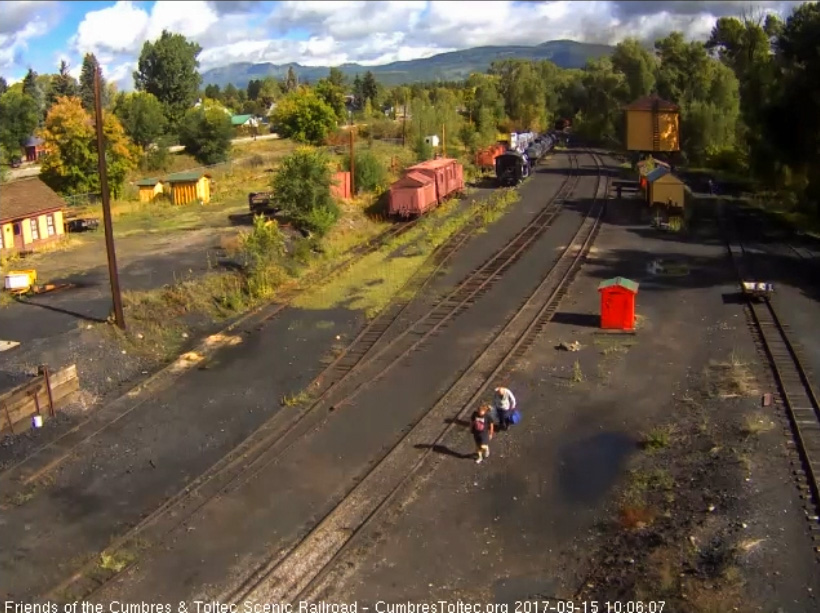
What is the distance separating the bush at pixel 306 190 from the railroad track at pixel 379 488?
11517 mm

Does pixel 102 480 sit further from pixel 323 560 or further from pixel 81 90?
pixel 81 90

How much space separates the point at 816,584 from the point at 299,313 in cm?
1639

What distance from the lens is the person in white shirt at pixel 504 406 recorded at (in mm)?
15273

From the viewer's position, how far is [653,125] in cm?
5794

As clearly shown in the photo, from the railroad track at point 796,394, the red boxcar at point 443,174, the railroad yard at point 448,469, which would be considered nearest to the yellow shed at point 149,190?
the red boxcar at point 443,174

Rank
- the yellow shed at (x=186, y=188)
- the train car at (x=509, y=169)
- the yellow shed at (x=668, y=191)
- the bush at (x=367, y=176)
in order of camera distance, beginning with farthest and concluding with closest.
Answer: the train car at (x=509, y=169) < the yellow shed at (x=186, y=188) < the bush at (x=367, y=176) < the yellow shed at (x=668, y=191)

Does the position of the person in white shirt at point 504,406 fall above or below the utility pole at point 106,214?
below

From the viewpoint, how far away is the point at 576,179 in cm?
5381

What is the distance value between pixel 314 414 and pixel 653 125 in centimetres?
4814

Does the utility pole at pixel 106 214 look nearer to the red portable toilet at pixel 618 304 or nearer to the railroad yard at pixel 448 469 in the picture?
the railroad yard at pixel 448 469

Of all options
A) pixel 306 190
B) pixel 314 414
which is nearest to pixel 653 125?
pixel 306 190

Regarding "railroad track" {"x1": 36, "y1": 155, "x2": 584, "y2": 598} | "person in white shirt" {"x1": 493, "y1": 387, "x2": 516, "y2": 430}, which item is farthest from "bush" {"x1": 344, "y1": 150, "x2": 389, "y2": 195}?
"person in white shirt" {"x1": 493, "y1": 387, "x2": 516, "y2": 430}

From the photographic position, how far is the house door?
3200 cm

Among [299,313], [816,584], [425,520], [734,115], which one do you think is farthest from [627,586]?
[734,115]
